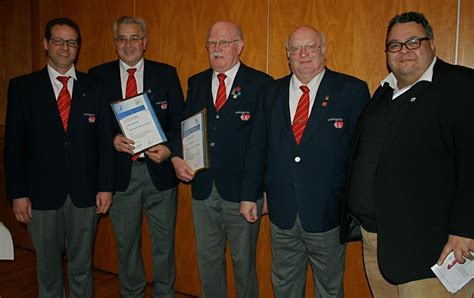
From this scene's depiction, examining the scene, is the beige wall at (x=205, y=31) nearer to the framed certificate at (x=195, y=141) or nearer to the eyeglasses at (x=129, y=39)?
the eyeglasses at (x=129, y=39)

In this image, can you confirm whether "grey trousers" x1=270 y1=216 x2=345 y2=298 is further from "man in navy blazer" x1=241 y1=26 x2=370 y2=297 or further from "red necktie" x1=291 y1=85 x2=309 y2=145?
"red necktie" x1=291 y1=85 x2=309 y2=145

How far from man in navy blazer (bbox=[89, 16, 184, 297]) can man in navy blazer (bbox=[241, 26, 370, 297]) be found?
2.90ft

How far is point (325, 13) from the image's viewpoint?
10.1ft

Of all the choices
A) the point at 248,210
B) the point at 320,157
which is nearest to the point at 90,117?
the point at 248,210

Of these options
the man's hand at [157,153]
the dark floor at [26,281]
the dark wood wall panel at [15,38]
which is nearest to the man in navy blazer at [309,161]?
the man's hand at [157,153]

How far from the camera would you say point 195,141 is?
2.89 meters

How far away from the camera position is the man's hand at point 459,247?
189 centimetres

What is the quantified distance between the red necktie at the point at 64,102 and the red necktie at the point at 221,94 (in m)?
0.93

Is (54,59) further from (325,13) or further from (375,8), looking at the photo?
(375,8)

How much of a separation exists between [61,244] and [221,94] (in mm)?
1394

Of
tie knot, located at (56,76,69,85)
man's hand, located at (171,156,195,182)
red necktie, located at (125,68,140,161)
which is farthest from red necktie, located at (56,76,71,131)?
man's hand, located at (171,156,195,182)

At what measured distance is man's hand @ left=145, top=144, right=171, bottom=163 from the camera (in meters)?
3.08

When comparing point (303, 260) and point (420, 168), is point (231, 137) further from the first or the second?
point (420, 168)

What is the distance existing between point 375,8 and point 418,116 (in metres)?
1.18
